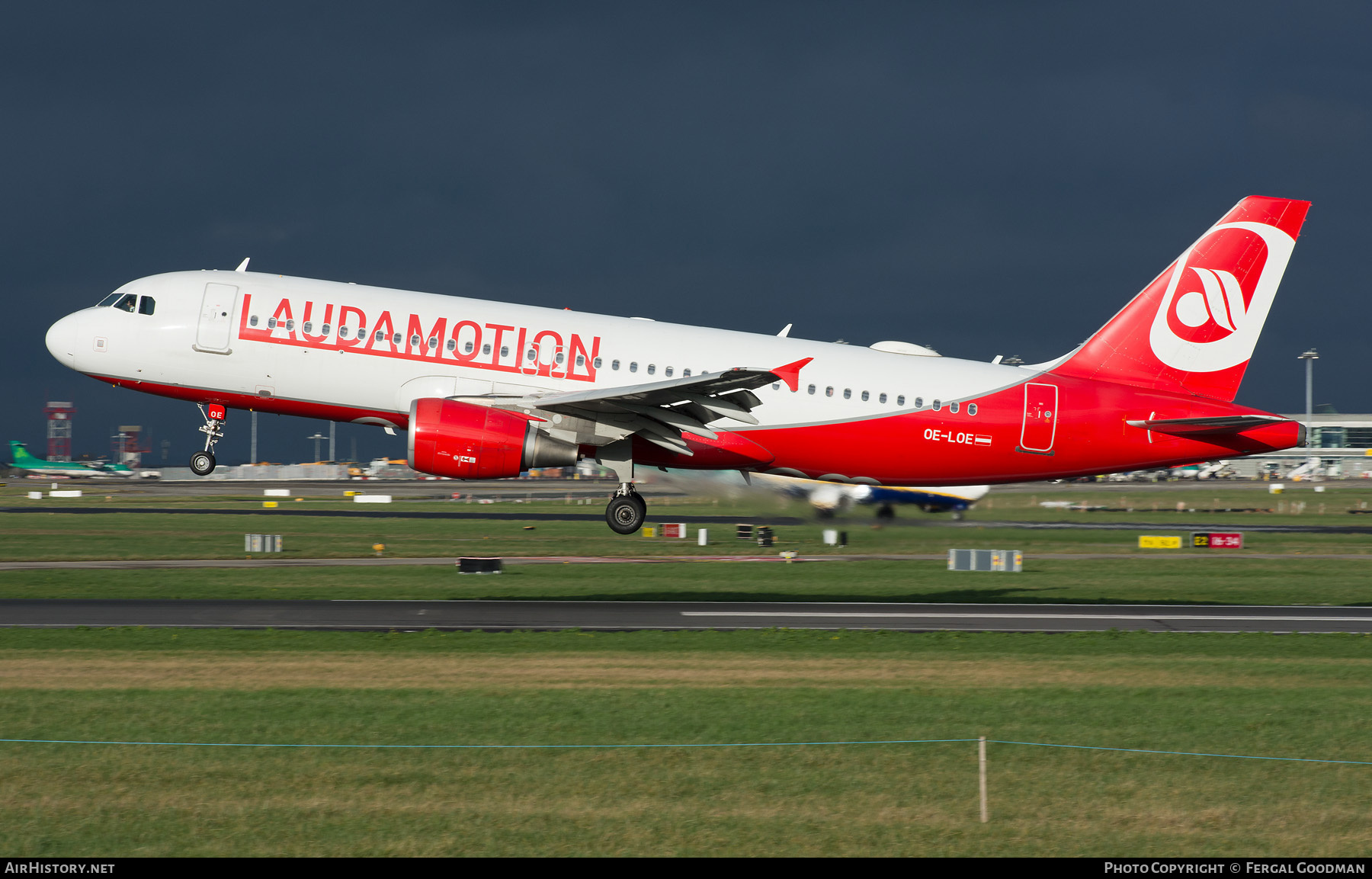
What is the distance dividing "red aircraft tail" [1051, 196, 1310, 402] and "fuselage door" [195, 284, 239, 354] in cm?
2175

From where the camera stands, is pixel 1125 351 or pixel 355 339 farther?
pixel 1125 351

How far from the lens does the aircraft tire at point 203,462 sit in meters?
30.8

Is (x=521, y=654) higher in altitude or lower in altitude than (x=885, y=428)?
lower

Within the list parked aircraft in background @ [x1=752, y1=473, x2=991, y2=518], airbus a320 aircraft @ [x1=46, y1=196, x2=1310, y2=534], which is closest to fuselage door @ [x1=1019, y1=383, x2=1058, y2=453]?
airbus a320 aircraft @ [x1=46, y1=196, x2=1310, y2=534]

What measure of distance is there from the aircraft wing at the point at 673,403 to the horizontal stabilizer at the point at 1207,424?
9698mm

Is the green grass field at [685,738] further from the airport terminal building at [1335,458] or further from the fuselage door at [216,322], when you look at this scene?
the airport terminal building at [1335,458]

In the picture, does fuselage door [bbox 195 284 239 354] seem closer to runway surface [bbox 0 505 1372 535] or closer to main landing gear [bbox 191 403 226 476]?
main landing gear [bbox 191 403 226 476]

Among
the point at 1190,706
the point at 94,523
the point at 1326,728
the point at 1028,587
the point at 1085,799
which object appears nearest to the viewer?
the point at 1085,799

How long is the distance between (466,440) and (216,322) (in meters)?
7.40

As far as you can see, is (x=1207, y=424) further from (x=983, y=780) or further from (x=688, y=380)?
(x=983, y=780)
